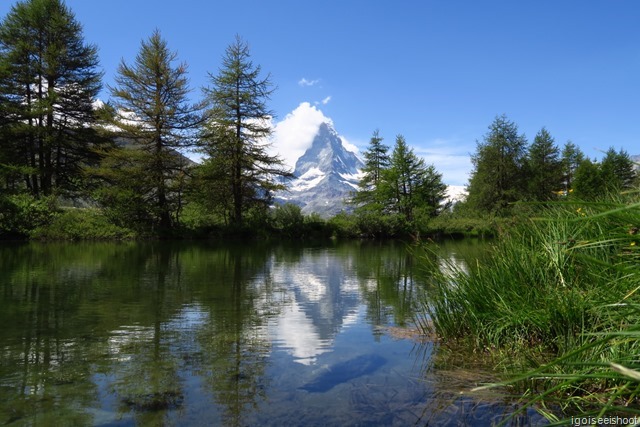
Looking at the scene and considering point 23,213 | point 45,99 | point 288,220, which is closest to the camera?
point 23,213

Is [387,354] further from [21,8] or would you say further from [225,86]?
[21,8]

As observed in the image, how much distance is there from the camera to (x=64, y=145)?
90.4 ft

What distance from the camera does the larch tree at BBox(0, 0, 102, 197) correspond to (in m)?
26.3

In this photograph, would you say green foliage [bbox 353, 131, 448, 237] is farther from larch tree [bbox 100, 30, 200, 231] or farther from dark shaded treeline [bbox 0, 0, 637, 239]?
larch tree [bbox 100, 30, 200, 231]

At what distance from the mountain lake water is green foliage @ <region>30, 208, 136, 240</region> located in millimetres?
15989

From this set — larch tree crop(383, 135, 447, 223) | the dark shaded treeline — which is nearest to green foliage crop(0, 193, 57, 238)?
the dark shaded treeline

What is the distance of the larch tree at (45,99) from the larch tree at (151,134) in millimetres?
2426

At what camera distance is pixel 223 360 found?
4.62 meters

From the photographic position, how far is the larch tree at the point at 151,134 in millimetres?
27156

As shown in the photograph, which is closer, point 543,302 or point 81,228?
point 543,302

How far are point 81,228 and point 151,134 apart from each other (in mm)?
7027

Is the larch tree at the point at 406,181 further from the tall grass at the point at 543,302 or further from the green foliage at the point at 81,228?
the tall grass at the point at 543,302

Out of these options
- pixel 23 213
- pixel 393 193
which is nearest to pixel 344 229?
pixel 393 193

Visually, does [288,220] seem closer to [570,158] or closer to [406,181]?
[406,181]
